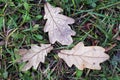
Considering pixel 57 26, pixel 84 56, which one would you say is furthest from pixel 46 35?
pixel 84 56

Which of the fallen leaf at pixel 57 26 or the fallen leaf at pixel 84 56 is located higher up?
the fallen leaf at pixel 57 26

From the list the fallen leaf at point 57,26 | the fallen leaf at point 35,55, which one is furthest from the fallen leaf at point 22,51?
the fallen leaf at point 57,26

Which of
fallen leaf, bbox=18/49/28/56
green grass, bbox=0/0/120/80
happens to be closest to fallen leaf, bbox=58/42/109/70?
green grass, bbox=0/0/120/80

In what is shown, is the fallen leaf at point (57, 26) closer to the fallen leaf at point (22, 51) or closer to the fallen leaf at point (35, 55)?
the fallen leaf at point (35, 55)

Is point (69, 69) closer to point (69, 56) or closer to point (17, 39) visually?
point (69, 56)

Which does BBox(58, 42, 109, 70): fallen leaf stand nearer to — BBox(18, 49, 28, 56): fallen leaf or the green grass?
the green grass
